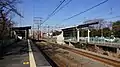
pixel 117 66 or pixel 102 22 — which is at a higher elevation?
pixel 102 22

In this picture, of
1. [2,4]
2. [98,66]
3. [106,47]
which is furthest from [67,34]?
[98,66]

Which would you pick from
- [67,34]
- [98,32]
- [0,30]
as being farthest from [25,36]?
[0,30]

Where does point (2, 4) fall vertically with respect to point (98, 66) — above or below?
above

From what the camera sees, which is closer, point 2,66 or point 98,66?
point 2,66

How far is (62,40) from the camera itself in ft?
253

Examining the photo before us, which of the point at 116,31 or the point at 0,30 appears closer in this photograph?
the point at 0,30

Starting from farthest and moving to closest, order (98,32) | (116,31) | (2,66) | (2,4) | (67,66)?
(98,32) < (116,31) < (2,4) < (67,66) < (2,66)

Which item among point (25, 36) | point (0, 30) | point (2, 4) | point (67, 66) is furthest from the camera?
point (25, 36)

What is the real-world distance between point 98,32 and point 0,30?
5518cm

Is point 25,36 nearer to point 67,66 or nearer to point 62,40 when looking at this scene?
point 62,40

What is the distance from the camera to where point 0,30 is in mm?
41938

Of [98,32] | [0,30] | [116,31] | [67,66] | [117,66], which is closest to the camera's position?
[117,66]

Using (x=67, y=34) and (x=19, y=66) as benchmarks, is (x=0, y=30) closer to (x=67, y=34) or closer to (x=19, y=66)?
(x=19, y=66)

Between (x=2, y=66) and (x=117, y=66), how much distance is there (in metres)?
8.21
